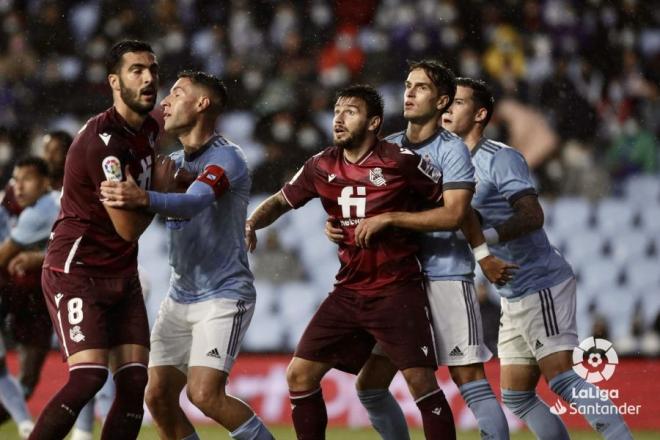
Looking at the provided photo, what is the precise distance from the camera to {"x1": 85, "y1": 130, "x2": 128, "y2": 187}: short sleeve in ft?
17.5

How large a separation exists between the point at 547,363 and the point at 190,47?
7522mm

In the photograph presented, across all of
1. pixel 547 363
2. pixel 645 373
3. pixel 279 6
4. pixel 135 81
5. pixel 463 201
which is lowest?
pixel 645 373

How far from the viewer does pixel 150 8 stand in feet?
44.4

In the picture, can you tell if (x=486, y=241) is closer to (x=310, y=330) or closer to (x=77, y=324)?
(x=310, y=330)

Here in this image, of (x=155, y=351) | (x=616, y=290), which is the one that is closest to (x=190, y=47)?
(x=616, y=290)

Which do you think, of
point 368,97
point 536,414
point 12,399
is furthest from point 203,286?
point 12,399

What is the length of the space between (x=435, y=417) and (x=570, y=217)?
5.98 metres

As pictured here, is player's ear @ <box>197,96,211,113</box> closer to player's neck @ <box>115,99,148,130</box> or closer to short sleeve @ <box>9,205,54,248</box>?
player's neck @ <box>115,99,148,130</box>

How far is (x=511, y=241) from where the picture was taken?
639 centimetres

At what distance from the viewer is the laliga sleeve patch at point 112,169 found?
17.4ft

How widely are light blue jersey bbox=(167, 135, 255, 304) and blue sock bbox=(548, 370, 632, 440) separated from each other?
67.7 inches

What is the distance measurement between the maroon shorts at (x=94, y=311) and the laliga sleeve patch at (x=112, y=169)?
517 mm

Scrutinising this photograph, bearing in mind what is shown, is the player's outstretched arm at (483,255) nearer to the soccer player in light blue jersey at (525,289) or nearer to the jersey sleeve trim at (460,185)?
the jersey sleeve trim at (460,185)

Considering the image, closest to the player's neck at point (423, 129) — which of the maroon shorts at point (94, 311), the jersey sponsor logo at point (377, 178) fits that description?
the jersey sponsor logo at point (377, 178)
